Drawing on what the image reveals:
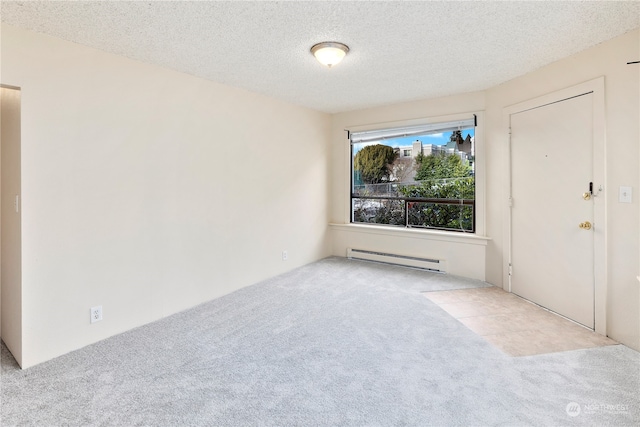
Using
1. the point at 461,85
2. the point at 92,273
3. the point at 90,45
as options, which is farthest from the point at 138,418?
the point at 461,85

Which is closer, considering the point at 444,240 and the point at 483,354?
the point at 483,354

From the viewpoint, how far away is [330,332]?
9.12ft

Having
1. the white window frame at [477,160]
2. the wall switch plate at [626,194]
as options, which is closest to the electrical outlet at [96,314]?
the white window frame at [477,160]

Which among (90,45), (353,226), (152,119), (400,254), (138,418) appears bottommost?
(138,418)

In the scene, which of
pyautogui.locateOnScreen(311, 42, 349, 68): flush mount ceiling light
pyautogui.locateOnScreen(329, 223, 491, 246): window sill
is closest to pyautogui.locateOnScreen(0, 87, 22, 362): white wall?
pyautogui.locateOnScreen(311, 42, 349, 68): flush mount ceiling light

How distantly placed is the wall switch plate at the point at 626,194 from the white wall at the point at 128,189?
135 inches

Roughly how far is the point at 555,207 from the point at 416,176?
194 cm

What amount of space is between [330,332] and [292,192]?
2.34 metres

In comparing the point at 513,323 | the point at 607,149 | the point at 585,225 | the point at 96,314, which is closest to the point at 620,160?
the point at 607,149

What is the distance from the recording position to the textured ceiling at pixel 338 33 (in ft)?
6.89

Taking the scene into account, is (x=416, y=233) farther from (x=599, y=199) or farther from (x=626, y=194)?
(x=626, y=194)

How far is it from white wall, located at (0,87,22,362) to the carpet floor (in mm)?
272

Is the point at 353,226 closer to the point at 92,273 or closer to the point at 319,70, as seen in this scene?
the point at 319,70

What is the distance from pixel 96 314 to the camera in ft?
8.69
